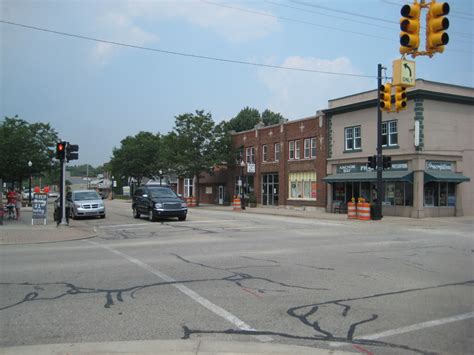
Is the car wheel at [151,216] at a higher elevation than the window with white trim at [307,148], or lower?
lower

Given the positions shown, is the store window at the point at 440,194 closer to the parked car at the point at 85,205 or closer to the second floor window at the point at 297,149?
the second floor window at the point at 297,149

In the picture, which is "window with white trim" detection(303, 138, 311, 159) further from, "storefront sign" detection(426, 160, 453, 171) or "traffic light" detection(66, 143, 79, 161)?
"traffic light" detection(66, 143, 79, 161)

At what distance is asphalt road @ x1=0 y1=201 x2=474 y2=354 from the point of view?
5.33 m

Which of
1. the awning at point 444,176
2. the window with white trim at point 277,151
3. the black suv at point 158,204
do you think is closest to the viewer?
the black suv at point 158,204

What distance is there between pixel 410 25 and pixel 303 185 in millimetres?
28188

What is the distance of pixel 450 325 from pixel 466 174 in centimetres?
2750

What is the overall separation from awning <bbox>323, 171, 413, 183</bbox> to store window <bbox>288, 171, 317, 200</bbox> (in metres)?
2.92

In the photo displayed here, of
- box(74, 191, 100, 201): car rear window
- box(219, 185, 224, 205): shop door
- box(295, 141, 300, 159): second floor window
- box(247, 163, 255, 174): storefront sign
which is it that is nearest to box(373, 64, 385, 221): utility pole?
box(295, 141, 300, 159): second floor window

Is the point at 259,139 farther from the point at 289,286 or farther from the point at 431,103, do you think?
the point at 289,286

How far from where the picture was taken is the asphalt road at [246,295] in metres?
5.33

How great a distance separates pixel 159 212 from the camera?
2281cm

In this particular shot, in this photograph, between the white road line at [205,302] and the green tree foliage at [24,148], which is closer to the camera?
the white road line at [205,302]

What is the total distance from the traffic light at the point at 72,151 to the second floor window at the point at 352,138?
20.0m

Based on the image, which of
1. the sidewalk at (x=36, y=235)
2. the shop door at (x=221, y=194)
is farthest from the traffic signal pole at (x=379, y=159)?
the shop door at (x=221, y=194)
